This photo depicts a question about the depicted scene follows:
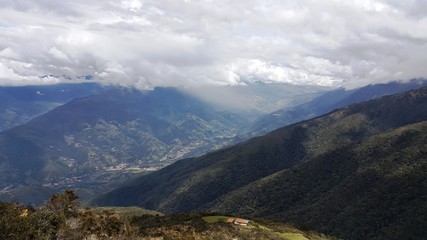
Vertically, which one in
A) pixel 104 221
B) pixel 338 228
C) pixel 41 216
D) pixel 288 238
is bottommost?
pixel 338 228

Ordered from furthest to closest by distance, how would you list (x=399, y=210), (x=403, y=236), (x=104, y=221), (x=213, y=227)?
(x=399, y=210) → (x=403, y=236) → (x=213, y=227) → (x=104, y=221)

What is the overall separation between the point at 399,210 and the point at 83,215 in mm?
157584

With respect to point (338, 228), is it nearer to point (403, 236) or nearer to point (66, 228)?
point (403, 236)

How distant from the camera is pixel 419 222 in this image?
177 metres

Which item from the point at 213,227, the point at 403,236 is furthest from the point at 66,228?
the point at 403,236

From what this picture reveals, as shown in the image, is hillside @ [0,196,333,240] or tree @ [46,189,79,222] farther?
tree @ [46,189,79,222]

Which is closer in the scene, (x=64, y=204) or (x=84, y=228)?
(x=84, y=228)

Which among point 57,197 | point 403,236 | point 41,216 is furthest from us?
point 403,236

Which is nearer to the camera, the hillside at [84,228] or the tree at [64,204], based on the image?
the hillside at [84,228]

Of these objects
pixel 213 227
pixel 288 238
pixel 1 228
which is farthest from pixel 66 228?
pixel 288 238

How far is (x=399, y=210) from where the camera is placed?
19375 cm

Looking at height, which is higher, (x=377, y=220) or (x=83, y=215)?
(x=83, y=215)

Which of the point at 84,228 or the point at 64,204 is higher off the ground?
the point at 64,204

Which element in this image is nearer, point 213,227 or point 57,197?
point 57,197
